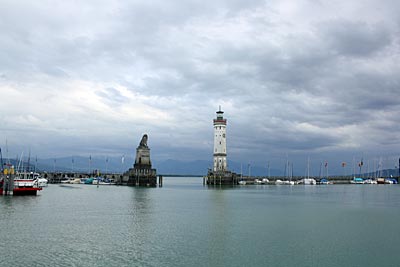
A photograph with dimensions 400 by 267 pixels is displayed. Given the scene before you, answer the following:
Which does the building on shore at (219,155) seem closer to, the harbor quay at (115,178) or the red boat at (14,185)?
the harbor quay at (115,178)

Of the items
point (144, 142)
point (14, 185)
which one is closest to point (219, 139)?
point (144, 142)

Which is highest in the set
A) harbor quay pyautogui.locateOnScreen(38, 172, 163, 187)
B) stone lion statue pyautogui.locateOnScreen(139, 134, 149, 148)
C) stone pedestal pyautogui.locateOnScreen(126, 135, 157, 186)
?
stone lion statue pyautogui.locateOnScreen(139, 134, 149, 148)

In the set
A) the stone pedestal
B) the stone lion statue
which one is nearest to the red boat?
the stone pedestal

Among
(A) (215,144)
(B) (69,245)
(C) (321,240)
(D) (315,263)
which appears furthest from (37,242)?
(A) (215,144)

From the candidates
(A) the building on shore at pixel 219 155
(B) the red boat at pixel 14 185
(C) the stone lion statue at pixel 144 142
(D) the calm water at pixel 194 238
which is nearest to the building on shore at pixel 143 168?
(C) the stone lion statue at pixel 144 142

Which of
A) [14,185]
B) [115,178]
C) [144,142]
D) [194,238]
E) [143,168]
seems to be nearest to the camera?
[194,238]

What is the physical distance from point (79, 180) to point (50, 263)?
144 metres

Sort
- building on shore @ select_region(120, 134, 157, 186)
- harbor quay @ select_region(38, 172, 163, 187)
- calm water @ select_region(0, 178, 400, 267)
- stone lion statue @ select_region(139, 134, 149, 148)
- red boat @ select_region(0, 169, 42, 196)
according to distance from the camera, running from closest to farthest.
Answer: calm water @ select_region(0, 178, 400, 267) < red boat @ select_region(0, 169, 42, 196) < building on shore @ select_region(120, 134, 157, 186) < stone lion statue @ select_region(139, 134, 149, 148) < harbor quay @ select_region(38, 172, 163, 187)

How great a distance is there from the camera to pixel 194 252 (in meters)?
30.2

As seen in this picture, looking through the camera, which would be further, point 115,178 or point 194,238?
point 115,178

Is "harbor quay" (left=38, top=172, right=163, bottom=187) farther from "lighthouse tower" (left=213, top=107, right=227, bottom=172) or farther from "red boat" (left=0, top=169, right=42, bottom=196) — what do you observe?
"red boat" (left=0, top=169, right=42, bottom=196)

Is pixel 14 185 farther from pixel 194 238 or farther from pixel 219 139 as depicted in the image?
pixel 219 139

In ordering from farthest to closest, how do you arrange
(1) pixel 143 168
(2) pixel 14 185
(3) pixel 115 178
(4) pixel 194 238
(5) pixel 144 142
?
→ (3) pixel 115 178 → (5) pixel 144 142 → (1) pixel 143 168 → (2) pixel 14 185 → (4) pixel 194 238

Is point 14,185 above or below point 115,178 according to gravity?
above
